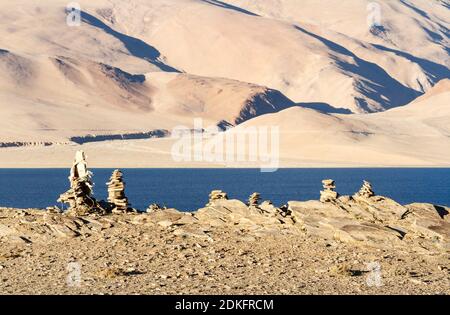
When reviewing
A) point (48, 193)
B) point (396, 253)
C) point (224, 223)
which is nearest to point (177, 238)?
point (224, 223)

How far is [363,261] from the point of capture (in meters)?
21.6

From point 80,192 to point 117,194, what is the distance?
133cm

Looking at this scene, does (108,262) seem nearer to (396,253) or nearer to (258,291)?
(258,291)

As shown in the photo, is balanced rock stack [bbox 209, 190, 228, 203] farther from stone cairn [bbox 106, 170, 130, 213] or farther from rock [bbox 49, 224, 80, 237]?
rock [bbox 49, 224, 80, 237]

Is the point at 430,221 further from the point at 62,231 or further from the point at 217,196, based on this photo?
the point at 62,231

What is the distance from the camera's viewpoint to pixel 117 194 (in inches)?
1081

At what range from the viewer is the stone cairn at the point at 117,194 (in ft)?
89.0

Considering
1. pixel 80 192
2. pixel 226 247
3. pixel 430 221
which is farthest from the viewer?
pixel 80 192

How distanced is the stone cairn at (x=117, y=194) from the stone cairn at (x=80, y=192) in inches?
28.3

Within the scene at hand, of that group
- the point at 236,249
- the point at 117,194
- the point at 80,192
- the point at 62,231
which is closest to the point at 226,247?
the point at 236,249

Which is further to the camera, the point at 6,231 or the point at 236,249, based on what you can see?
the point at 6,231

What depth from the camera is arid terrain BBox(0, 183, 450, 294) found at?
19.2m

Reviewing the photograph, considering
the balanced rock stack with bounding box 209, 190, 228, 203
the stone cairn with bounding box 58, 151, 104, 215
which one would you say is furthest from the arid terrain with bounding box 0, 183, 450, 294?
the balanced rock stack with bounding box 209, 190, 228, 203
